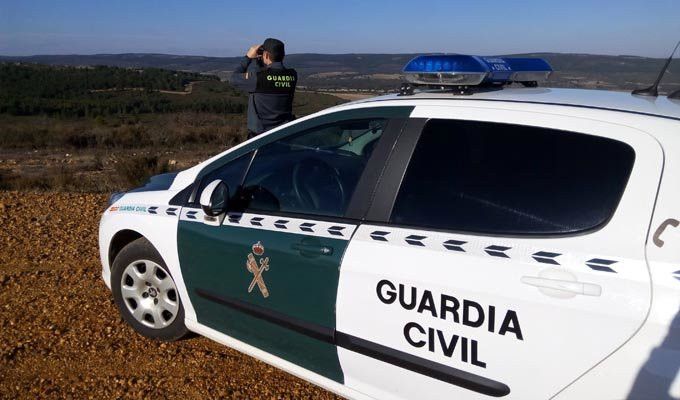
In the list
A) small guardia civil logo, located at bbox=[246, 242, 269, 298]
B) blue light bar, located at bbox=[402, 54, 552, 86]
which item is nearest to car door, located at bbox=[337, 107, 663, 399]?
blue light bar, located at bbox=[402, 54, 552, 86]

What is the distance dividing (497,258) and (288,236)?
3.39 feet

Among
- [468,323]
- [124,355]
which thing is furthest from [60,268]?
[468,323]

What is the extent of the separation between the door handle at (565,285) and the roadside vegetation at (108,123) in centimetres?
292

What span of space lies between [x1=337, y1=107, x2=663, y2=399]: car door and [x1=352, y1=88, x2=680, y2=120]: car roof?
16 centimetres

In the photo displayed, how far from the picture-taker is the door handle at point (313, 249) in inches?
→ 104

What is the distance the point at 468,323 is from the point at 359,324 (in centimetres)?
52

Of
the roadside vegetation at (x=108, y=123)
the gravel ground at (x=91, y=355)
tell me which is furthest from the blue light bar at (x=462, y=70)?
the roadside vegetation at (x=108, y=123)

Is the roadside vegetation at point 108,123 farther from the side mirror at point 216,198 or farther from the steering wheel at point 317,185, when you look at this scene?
the side mirror at point 216,198

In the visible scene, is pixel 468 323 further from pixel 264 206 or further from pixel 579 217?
pixel 264 206

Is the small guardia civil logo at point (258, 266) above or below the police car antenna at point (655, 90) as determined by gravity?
below

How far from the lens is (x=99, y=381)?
3328 millimetres

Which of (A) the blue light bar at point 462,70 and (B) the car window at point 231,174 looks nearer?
(A) the blue light bar at point 462,70

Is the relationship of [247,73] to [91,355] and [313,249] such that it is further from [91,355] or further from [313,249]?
[313,249]

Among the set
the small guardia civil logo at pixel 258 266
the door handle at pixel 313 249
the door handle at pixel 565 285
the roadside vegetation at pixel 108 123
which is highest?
the door handle at pixel 565 285
